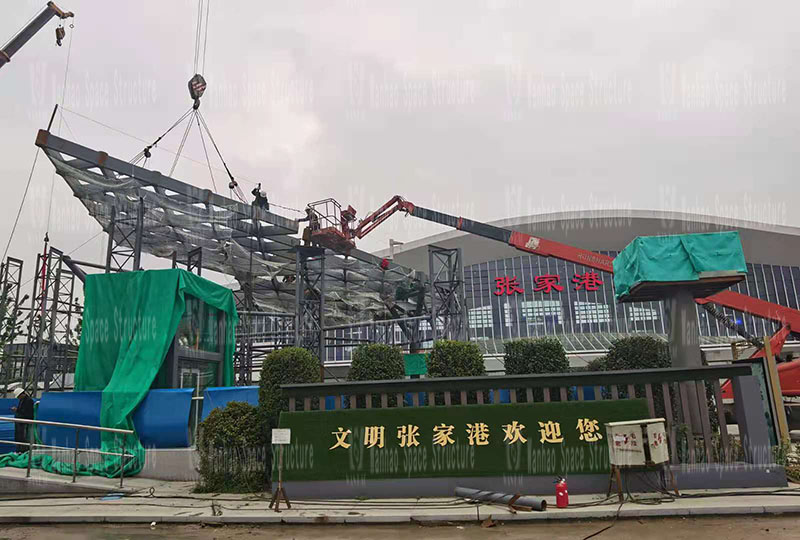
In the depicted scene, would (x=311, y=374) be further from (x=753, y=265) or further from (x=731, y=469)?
(x=753, y=265)

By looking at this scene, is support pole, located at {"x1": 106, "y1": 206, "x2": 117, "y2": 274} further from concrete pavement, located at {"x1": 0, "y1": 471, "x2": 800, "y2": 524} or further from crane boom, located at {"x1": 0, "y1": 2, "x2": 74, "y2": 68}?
concrete pavement, located at {"x1": 0, "y1": 471, "x2": 800, "y2": 524}

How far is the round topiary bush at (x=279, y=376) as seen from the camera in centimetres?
1026

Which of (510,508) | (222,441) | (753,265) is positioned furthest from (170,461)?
(753,265)

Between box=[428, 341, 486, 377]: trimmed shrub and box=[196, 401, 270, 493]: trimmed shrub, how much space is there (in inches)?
166

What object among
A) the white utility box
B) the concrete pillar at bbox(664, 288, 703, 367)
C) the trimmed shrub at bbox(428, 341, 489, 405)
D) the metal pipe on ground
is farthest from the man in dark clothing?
the concrete pillar at bbox(664, 288, 703, 367)

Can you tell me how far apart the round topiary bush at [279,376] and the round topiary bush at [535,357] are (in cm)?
528

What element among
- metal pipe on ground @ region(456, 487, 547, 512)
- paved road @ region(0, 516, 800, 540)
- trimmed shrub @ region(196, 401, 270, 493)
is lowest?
paved road @ region(0, 516, 800, 540)

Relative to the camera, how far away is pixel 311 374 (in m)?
10.9

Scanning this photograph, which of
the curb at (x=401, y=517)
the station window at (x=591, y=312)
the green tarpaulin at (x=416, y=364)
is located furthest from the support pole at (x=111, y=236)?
the station window at (x=591, y=312)

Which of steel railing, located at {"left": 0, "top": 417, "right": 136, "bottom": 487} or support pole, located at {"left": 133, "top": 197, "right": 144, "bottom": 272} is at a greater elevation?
support pole, located at {"left": 133, "top": 197, "right": 144, "bottom": 272}

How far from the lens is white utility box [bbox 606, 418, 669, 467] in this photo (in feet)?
26.8

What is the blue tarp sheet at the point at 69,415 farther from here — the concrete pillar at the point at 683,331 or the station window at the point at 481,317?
the station window at the point at 481,317

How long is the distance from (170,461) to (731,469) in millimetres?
10946

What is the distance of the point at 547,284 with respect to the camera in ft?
133
